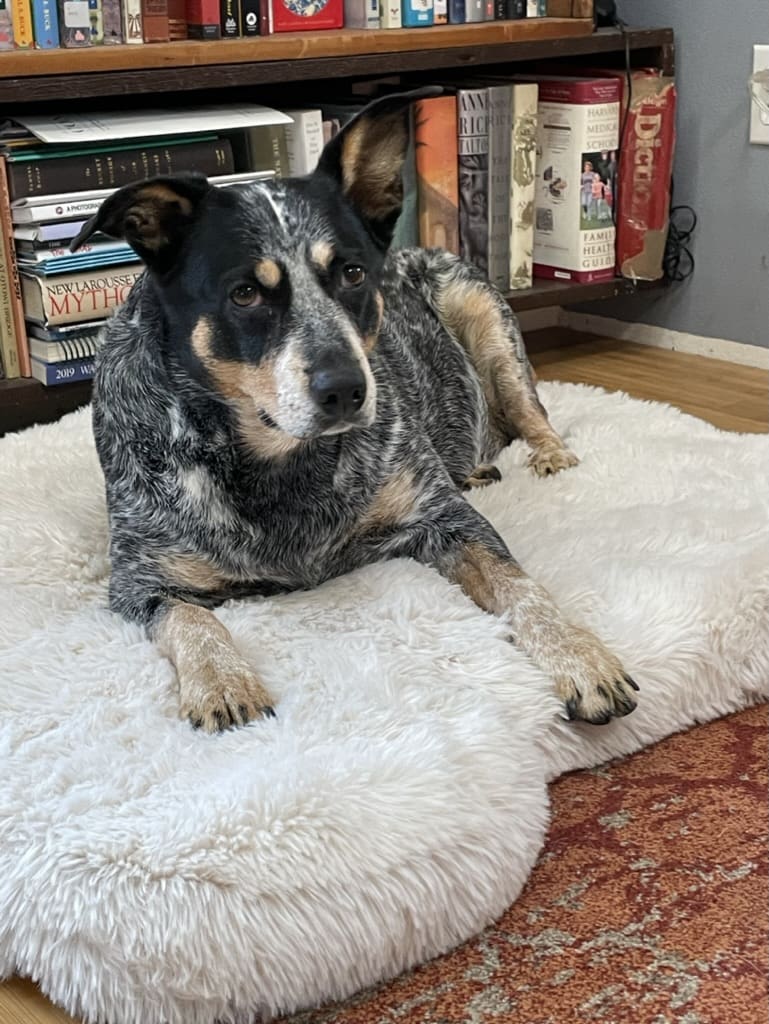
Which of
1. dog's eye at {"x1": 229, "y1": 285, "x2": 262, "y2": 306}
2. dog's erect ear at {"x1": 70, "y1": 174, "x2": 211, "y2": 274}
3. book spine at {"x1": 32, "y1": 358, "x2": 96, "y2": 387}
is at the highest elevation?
dog's erect ear at {"x1": 70, "y1": 174, "x2": 211, "y2": 274}

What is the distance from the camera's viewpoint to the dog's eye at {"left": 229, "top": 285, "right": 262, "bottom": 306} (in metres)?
1.64

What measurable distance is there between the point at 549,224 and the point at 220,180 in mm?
1043

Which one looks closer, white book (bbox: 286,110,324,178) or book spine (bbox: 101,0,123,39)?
book spine (bbox: 101,0,123,39)

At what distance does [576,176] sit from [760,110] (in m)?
0.48

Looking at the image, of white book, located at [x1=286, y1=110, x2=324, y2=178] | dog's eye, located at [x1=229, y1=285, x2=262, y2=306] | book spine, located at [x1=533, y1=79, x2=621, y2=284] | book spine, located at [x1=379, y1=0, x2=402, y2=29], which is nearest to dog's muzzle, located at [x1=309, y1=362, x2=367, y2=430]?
dog's eye, located at [x1=229, y1=285, x2=262, y2=306]

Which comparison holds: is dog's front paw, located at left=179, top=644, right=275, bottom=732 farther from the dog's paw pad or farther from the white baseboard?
the white baseboard

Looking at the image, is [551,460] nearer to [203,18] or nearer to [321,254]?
[321,254]

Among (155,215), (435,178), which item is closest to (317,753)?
(155,215)

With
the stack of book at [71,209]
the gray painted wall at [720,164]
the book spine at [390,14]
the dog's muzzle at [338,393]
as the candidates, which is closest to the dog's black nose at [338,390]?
the dog's muzzle at [338,393]

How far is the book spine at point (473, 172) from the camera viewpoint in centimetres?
315

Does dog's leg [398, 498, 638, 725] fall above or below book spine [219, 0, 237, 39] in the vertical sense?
below

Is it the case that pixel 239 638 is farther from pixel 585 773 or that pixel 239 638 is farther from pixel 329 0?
pixel 329 0

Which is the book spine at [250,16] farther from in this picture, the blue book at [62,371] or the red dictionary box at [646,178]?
the red dictionary box at [646,178]

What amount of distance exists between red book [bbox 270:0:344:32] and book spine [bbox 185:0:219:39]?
164mm
